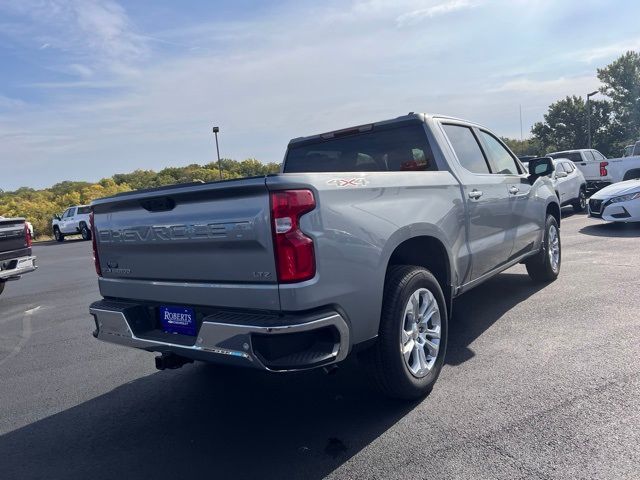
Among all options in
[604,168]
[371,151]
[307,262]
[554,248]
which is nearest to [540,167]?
[554,248]

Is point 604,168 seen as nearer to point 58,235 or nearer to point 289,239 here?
point 289,239

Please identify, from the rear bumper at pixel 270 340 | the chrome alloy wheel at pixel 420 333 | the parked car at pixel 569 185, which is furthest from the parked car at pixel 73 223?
the rear bumper at pixel 270 340

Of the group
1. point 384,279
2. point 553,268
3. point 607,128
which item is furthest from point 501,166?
point 607,128

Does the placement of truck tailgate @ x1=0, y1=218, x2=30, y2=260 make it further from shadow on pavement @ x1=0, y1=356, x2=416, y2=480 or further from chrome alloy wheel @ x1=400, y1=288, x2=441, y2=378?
chrome alloy wheel @ x1=400, y1=288, x2=441, y2=378

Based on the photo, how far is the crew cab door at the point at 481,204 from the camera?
15.6ft

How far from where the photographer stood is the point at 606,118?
46.2m

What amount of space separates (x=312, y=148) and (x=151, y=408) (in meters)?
2.70

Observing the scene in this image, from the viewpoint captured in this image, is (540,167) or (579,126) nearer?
(540,167)

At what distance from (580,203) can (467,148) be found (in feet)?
40.1

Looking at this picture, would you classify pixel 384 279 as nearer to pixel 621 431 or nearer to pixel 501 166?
pixel 621 431

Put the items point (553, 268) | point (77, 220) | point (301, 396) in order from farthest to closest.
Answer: point (77, 220)
point (553, 268)
point (301, 396)

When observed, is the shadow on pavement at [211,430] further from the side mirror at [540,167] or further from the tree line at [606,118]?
the tree line at [606,118]

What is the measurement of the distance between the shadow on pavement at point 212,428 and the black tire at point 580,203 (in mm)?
12639

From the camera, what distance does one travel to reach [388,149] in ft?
15.9
